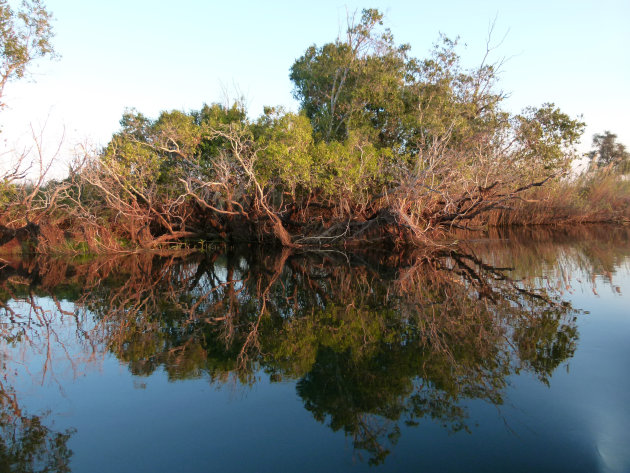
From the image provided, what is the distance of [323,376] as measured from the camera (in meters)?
5.32

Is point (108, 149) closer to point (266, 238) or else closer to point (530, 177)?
point (266, 238)

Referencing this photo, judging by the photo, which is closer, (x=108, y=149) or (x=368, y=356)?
(x=368, y=356)

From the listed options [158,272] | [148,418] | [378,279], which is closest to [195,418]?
[148,418]

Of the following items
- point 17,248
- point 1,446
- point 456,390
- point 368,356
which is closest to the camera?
point 1,446

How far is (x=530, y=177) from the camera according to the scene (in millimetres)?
19422

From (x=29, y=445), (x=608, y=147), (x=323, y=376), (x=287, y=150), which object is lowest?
(x=29, y=445)

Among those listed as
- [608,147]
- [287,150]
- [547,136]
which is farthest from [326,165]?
[608,147]

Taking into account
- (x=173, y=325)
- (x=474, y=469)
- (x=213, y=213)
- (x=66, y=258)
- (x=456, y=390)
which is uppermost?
(x=213, y=213)

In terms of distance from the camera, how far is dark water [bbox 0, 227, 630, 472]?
12.3 ft

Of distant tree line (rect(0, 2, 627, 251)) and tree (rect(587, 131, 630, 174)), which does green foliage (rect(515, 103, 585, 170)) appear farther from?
tree (rect(587, 131, 630, 174))

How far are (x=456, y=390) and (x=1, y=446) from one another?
4.75m

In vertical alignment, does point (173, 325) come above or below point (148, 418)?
above

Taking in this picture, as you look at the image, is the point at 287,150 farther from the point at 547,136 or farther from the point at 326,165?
the point at 547,136

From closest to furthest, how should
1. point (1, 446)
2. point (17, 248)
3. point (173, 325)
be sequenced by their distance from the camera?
point (1, 446)
point (173, 325)
point (17, 248)
